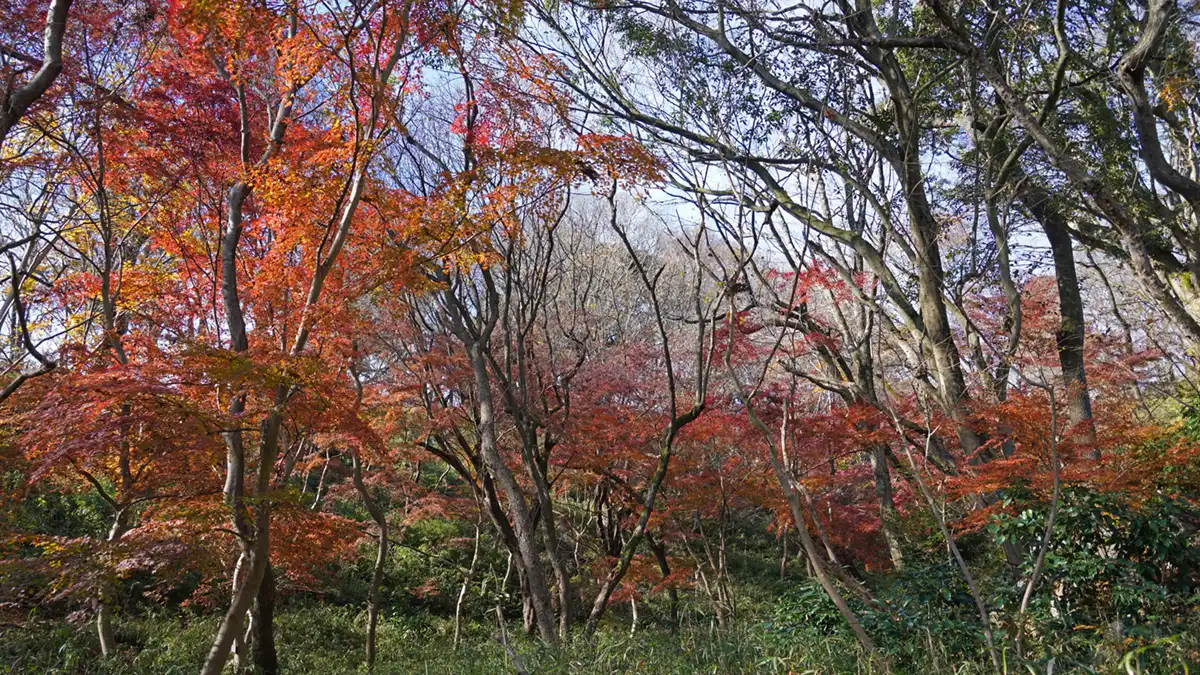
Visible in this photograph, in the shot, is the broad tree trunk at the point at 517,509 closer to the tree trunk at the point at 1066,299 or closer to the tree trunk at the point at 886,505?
the tree trunk at the point at 886,505

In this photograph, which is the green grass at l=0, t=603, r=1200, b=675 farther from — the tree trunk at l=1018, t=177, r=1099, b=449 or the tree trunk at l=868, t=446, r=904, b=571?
the tree trunk at l=1018, t=177, r=1099, b=449

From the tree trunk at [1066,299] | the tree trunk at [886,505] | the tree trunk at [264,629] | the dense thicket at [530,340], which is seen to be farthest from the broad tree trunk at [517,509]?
the tree trunk at [1066,299]

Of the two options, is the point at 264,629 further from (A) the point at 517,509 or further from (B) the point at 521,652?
(B) the point at 521,652

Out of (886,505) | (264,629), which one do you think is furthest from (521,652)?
(886,505)

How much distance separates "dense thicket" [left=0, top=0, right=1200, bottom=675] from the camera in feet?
16.3

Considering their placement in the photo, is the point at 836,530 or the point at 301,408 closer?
the point at 301,408

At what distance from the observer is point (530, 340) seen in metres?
9.93

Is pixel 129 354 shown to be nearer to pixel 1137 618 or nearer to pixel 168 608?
pixel 168 608

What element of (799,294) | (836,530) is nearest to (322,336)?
(799,294)

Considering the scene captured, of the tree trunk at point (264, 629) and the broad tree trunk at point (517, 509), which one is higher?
the broad tree trunk at point (517, 509)

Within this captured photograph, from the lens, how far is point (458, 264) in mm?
7461

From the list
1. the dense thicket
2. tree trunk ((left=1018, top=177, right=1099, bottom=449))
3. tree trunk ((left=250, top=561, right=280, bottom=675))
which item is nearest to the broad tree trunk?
the dense thicket

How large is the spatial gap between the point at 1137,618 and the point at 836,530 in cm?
596

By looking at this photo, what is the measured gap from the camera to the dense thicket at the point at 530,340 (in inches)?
196
